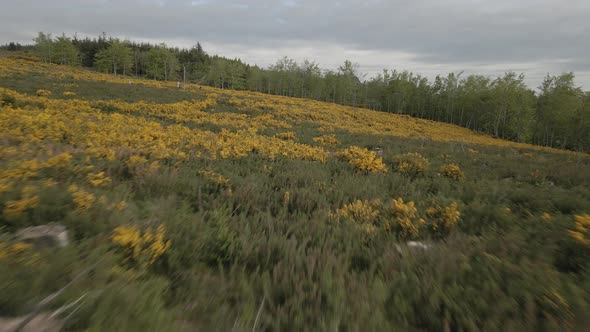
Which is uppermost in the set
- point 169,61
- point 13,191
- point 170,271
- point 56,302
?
point 169,61

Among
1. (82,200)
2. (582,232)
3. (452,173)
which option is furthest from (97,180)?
(452,173)

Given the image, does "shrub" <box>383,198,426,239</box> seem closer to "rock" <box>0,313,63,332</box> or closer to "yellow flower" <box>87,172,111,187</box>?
"rock" <box>0,313,63,332</box>

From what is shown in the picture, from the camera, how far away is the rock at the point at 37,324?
4.98 feet

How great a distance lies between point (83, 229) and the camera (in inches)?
104

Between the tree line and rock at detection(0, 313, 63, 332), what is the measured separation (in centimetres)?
3721

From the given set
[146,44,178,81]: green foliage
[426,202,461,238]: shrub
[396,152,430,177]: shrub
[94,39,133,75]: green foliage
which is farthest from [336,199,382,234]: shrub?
[94,39,133,75]: green foliage

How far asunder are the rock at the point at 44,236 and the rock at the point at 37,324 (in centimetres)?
85

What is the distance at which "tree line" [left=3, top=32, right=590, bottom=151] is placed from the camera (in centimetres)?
4450

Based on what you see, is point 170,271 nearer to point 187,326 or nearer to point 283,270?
point 187,326

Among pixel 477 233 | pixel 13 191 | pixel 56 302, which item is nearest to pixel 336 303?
pixel 56 302

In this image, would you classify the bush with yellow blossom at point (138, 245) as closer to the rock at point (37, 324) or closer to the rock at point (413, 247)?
the rock at point (37, 324)

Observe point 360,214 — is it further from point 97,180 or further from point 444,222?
point 97,180

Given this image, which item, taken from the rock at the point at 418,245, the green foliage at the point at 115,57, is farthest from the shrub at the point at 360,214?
the green foliage at the point at 115,57

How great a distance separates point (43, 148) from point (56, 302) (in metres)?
4.31
